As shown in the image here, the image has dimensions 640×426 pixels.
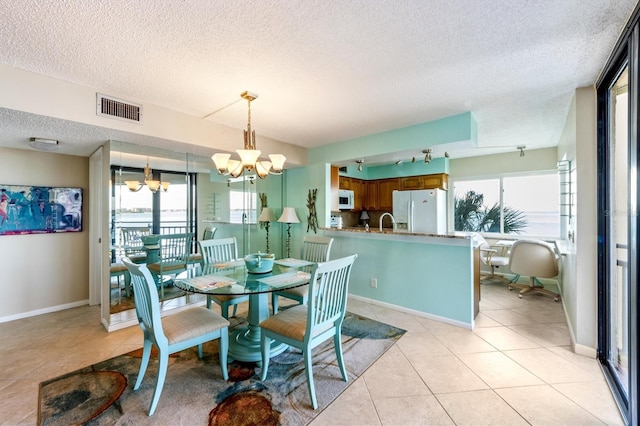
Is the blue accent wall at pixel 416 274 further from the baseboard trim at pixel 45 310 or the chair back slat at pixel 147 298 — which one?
the baseboard trim at pixel 45 310

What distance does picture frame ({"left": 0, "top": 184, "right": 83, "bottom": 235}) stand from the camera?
349 centimetres

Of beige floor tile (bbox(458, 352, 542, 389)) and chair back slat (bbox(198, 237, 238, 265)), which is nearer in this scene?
beige floor tile (bbox(458, 352, 542, 389))

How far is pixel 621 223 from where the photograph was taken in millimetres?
2115

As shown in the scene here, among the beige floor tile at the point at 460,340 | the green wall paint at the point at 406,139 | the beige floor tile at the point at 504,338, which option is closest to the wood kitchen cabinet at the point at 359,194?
the green wall paint at the point at 406,139

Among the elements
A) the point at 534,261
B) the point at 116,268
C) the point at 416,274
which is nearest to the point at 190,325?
the point at 116,268

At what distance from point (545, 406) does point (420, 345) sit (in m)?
1.02

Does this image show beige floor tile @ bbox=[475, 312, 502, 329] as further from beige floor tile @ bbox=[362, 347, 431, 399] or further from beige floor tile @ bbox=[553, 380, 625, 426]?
beige floor tile @ bbox=[362, 347, 431, 399]

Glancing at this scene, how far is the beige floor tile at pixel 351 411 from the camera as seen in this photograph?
1763mm

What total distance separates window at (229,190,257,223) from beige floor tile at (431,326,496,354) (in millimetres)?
3231

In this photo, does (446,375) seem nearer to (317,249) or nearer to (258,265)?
(258,265)

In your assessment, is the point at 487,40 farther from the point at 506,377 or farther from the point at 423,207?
the point at 423,207

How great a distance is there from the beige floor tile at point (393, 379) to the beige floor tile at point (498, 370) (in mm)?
534

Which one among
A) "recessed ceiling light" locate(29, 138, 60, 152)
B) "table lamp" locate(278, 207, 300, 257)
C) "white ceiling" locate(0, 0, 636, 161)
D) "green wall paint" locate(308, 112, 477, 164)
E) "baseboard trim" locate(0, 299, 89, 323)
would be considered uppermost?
"white ceiling" locate(0, 0, 636, 161)

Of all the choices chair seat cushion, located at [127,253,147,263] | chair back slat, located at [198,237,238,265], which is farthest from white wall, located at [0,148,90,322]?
chair back slat, located at [198,237,238,265]
